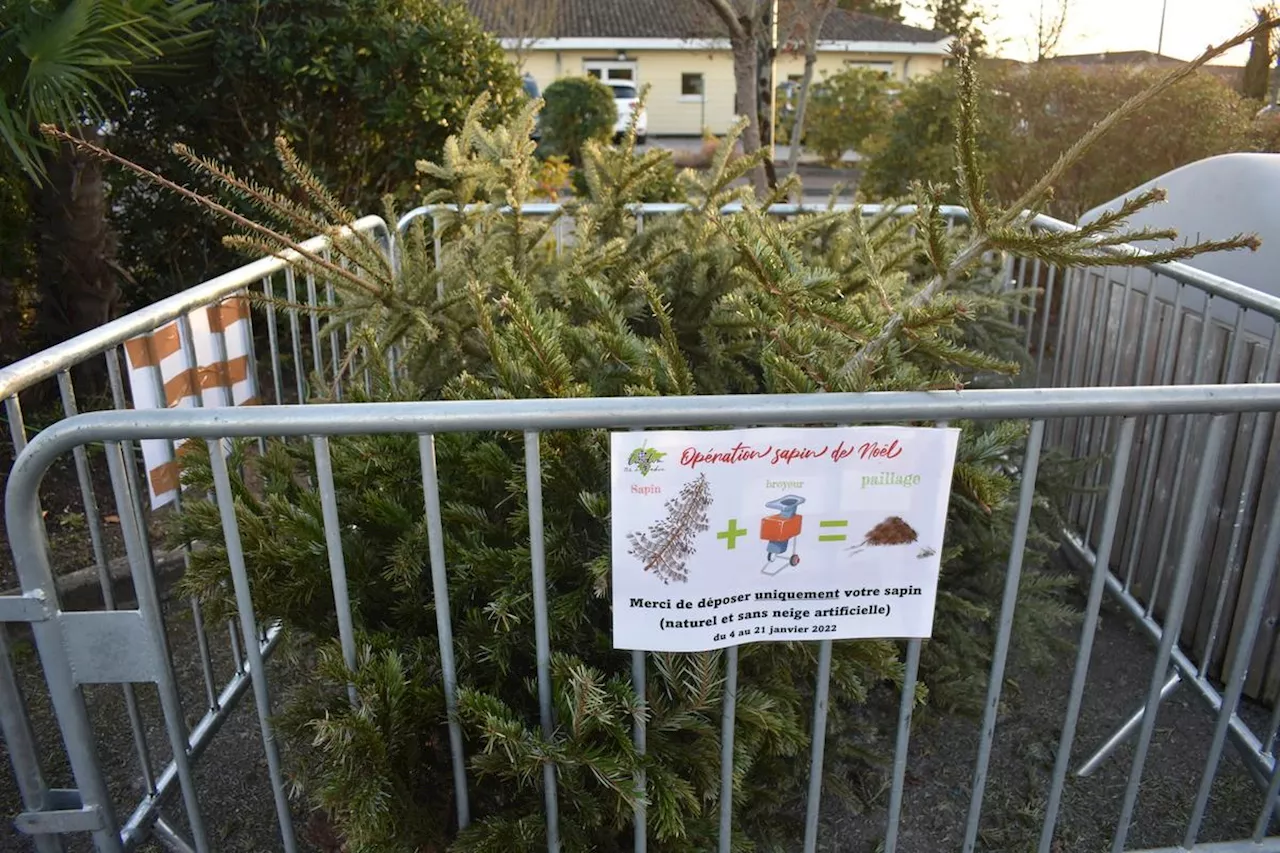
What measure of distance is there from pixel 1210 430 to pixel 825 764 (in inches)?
57.0

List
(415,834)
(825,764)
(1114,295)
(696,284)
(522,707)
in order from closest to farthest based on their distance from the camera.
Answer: (415,834) → (522,707) → (825,764) → (696,284) → (1114,295)

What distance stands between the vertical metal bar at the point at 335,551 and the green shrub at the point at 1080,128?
6.87m

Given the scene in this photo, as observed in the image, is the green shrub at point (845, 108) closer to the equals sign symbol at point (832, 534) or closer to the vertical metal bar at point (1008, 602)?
the vertical metal bar at point (1008, 602)

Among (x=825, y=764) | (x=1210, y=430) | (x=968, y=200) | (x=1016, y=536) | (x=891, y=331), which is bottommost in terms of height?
(x=825, y=764)

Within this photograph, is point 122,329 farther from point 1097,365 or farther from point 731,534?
point 1097,365

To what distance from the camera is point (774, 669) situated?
7.75 feet

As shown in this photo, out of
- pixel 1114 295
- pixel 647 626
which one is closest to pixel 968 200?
pixel 647 626

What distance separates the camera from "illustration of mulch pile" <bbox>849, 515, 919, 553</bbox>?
199cm

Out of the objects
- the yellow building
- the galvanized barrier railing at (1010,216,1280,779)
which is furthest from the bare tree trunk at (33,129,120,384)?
the yellow building

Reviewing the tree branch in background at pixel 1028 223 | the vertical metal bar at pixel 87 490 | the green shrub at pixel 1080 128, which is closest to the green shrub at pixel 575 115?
the green shrub at pixel 1080 128

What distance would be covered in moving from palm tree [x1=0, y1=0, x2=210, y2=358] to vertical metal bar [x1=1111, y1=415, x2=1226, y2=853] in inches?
161

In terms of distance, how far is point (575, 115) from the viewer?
72.4 ft

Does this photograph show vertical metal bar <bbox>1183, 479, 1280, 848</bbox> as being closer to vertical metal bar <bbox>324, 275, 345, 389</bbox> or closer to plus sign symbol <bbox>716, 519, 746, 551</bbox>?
plus sign symbol <bbox>716, 519, 746, 551</bbox>

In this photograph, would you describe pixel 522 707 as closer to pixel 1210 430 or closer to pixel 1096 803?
pixel 1210 430
